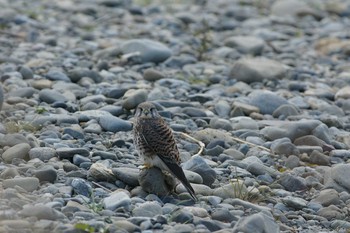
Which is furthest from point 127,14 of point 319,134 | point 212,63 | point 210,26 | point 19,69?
point 319,134

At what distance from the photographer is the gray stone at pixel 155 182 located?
7105mm

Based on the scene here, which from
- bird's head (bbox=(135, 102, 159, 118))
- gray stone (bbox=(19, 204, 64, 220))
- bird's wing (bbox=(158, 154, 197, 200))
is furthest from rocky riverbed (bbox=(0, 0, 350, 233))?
bird's head (bbox=(135, 102, 159, 118))

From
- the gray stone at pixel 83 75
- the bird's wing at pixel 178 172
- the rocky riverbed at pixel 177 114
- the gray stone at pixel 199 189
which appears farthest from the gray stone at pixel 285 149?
the gray stone at pixel 83 75

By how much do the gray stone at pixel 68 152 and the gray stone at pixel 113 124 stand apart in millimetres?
1104

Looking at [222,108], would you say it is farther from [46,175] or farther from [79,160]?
[46,175]

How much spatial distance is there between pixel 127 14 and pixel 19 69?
4.99 m

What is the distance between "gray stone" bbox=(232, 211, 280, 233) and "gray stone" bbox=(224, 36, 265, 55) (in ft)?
23.8

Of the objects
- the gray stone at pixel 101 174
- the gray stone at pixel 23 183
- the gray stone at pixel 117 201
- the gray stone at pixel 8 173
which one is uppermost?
the gray stone at pixel 23 183

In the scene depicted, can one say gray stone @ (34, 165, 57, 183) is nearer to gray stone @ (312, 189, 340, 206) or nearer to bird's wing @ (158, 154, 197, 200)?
bird's wing @ (158, 154, 197, 200)

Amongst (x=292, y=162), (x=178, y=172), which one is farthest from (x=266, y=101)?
(x=178, y=172)

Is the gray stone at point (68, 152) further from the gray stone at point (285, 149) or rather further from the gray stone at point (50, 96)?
the gray stone at point (50, 96)

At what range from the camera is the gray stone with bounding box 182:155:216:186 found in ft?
24.8

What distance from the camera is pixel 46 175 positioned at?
7.10 metres

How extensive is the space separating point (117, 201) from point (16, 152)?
1360mm
